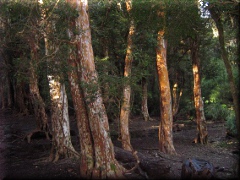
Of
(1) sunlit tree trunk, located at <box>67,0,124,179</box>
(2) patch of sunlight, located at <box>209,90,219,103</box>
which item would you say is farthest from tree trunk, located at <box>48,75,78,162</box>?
(2) patch of sunlight, located at <box>209,90,219,103</box>

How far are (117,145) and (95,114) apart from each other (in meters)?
8.08

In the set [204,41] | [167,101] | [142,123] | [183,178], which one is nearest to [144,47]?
[167,101]

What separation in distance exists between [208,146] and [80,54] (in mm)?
10774

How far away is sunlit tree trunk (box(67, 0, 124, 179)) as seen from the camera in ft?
29.2

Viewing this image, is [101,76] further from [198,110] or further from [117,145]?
[198,110]

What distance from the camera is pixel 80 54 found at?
29.6 ft

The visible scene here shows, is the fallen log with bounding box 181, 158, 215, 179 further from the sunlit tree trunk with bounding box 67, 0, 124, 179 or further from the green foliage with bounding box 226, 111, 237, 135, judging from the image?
the green foliage with bounding box 226, 111, 237, 135

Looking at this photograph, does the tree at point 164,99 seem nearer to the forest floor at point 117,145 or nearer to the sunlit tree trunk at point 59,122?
the forest floor at point 117,145

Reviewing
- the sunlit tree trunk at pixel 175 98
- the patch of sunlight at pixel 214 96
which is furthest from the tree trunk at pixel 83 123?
the patch of sunlight at pixel 214 96

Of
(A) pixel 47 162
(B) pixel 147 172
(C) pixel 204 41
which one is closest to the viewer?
(B) pixel 147 172

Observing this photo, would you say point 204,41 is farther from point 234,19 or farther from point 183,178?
point 183,178

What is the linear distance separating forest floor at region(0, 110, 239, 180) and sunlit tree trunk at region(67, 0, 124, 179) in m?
0.93

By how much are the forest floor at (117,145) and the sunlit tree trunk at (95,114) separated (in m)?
0.93

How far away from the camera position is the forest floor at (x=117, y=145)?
10.5 m
